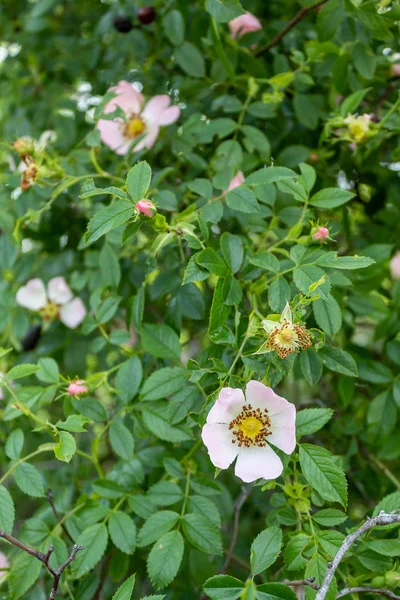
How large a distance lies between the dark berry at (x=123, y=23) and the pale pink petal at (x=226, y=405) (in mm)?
882

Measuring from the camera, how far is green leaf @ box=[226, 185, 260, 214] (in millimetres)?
876

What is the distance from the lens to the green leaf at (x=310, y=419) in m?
0.76

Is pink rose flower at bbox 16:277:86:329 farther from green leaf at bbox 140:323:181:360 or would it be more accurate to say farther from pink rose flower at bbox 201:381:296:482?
pink rose flower at bbox 201:381:296:482

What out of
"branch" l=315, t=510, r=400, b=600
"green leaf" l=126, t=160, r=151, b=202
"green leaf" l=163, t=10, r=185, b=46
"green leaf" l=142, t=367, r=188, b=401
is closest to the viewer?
"branch" l=315, t=510, r=400, b=600

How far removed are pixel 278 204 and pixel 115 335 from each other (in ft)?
Answer: 1.09

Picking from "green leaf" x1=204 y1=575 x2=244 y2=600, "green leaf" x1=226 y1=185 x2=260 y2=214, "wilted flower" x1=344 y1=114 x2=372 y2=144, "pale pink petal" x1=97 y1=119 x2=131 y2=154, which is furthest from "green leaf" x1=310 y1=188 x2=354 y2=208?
"green leaf" x1=204 y1=575 x2=244 y2=600

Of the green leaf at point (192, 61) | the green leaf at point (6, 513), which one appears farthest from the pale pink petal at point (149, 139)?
the green leaf at point (6, 513)

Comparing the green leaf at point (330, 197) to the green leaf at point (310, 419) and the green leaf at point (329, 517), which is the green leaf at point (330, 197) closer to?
the green leaf at point (310, 419)

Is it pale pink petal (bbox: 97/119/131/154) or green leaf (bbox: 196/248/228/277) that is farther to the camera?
pale pink petal (bbox: 97/119/131/154)

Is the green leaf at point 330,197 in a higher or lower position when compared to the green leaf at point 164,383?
higher

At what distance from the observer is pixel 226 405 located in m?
0.74

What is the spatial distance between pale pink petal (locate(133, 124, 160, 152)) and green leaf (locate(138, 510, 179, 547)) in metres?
0.59

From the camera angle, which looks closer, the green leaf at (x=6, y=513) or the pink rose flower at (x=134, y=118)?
the green leaf at (x=6, y=513)

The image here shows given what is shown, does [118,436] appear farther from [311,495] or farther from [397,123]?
[397,123]
